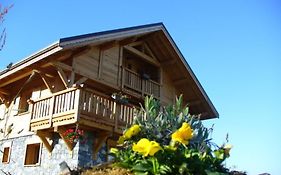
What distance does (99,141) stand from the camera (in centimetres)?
1116

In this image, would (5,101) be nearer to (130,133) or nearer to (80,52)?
(80,52)

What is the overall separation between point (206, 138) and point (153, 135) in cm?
83

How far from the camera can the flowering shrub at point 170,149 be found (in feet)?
12.3

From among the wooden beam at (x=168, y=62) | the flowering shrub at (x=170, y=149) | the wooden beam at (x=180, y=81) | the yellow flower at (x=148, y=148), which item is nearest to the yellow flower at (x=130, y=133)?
the flowering shrub at (x=170, y=149)

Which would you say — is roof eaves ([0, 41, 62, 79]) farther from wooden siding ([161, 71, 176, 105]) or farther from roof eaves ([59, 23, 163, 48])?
wooden siding ([161, 71, 176, 105])

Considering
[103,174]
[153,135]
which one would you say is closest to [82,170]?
[103,174]

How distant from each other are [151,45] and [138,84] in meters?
2.40

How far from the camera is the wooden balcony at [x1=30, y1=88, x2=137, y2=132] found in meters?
10.1

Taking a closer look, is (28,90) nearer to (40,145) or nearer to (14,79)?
(14,79)

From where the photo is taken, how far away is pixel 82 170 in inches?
197

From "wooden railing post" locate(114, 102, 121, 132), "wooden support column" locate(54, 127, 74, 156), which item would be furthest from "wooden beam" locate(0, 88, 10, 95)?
"wooden railing post" locate(114, 102, 121, 132)

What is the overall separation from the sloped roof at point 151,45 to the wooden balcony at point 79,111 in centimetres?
147

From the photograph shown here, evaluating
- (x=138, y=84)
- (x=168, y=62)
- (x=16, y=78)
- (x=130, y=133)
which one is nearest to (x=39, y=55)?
(x=16, y=78)

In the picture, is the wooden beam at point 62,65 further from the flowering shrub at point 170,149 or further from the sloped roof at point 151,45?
the flowering shrub at point 170,149
